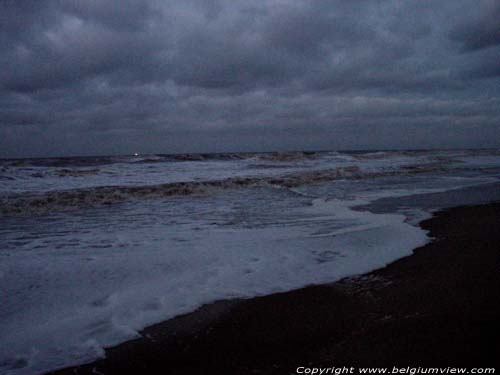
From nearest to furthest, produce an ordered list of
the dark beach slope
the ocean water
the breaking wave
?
the dark beach slope → the ocean water → the breaking wave

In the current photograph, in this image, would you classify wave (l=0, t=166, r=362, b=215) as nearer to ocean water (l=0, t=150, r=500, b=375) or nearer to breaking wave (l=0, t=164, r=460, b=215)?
breaking wave (l=0, t=164, r=460, b=215)

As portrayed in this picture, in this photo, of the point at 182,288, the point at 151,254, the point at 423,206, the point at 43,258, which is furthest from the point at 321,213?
the point at 43,258

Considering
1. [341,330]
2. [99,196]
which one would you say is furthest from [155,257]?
[99,196]

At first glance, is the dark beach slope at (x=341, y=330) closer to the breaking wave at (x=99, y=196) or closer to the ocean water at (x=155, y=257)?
the ocean water at (x=155, y=257)

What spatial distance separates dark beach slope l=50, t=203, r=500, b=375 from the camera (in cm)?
228

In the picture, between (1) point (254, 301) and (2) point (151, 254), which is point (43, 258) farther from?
(1) point (254, 301)

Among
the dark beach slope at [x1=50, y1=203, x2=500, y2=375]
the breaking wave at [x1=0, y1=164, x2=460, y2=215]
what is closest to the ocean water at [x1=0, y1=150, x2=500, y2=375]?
the breaking wave at [x1=0, y1=164, x2=460, y2=215]

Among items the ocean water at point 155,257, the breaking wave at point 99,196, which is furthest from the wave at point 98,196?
the ocean water at point 155,257

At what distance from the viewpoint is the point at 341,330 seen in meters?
2.67

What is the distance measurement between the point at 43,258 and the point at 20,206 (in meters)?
6.01

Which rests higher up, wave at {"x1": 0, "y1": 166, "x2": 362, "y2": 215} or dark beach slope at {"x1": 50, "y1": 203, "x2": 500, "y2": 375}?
wave at {"x1": 0, "y1": 166, "x2": 362, "y2": 215}

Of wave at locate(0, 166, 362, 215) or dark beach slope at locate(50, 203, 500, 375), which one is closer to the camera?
dark beach slope at locate(50, 203, 500, 375)

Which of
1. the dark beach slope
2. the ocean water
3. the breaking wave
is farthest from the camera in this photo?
the breaking wave

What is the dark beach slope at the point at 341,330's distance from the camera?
2.28 meters
